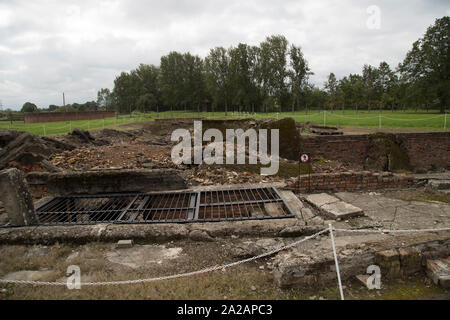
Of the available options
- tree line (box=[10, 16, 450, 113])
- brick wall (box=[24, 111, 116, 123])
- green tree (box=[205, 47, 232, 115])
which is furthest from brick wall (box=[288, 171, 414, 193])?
green tree (box=[205, 47, 232, 115])

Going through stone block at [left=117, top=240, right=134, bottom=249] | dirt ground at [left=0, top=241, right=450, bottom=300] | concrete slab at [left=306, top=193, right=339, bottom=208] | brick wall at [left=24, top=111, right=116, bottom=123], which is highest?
brick wall at [left=24, top=111, right=116, bottom=123]

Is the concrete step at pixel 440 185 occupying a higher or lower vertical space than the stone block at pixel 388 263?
higher

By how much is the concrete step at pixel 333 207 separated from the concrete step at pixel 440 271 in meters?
1.32

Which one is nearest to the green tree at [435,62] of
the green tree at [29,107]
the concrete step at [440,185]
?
the concrete step at [440,185]

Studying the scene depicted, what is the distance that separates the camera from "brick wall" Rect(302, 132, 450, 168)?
11125mm

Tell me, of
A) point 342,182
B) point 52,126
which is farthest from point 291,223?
point 52,126

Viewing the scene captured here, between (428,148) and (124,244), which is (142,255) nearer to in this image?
(124,244)

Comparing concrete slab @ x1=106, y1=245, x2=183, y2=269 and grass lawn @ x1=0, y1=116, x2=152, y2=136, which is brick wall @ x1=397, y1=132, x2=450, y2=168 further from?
grass lawn @ x1=0, y1=116, x2=152, y2=136

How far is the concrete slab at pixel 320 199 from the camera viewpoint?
195 inches

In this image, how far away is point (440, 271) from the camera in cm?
292

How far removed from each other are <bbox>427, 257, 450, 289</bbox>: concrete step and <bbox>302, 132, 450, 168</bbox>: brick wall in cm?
816

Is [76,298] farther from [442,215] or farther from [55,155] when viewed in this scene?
[55,155]

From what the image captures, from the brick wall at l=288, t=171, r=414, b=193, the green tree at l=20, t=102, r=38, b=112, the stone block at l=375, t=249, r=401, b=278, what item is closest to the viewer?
the stone block at l=375, t=249, r=401, b=278

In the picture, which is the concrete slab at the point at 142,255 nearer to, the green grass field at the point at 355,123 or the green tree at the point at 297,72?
the green grass field at the point at 355,123
